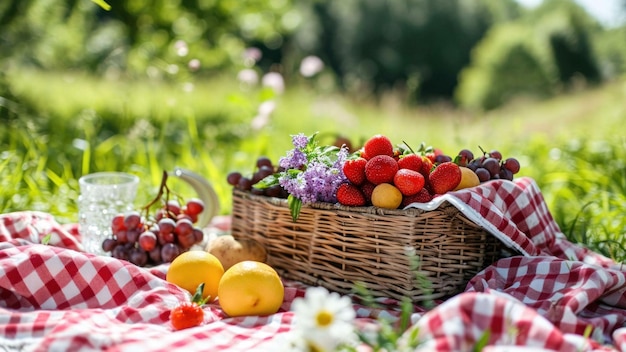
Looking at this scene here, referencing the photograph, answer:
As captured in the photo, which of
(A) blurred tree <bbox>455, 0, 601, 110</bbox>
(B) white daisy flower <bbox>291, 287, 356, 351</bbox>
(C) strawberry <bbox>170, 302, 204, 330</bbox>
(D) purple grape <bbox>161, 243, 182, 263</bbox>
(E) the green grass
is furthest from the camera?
(A) blurred tree <bbox>455, 0, 601, 110</bbox>

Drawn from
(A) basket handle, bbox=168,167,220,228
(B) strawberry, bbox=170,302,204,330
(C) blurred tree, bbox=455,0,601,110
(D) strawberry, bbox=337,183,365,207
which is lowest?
(B) strawberry, bbox=170,302,204,330

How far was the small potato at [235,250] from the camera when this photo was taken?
2.59 metres

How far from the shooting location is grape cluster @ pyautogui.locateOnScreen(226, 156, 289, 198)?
264 centimetres

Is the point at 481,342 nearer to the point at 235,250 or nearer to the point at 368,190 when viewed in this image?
the point at 368,190

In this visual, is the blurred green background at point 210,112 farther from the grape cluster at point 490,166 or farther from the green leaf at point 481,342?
the green leaf at point 481,342

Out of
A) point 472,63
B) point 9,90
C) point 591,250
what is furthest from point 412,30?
point 591,250

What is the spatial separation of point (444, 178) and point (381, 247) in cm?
31

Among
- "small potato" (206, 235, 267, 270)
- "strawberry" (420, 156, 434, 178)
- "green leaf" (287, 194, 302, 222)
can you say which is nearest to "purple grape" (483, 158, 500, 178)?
"strawberry" (420, 156, 434, 178)

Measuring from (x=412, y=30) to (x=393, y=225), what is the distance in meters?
27.0

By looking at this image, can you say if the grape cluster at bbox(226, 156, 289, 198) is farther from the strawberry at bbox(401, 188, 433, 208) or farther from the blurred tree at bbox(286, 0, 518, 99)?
the blurred tree at bbox(286, 0, 518, 99)

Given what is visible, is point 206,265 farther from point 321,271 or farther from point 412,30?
point 412,30

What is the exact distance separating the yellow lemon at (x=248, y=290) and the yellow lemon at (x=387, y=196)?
0.42 m

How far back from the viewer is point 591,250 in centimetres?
293

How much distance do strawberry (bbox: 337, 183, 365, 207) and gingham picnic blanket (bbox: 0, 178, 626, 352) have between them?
0.85 ft
